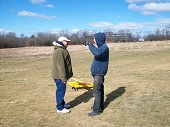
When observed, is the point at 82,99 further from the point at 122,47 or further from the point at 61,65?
the point at 122,47

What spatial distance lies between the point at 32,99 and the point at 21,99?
402 mm

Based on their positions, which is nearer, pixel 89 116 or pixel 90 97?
pixel 89 116

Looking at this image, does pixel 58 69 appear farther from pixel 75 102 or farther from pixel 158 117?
pixel 158 117

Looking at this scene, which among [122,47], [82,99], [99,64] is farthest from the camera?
[122,47]

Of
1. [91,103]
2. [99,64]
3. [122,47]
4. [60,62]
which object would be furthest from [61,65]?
[122,47]

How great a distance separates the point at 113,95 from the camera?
10.1m

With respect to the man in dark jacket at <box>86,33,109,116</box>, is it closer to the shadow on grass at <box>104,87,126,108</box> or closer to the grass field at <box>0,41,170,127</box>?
the grass field at <box>0,41,170,127</box>

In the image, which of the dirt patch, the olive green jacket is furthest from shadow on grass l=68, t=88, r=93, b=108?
the dirt patch

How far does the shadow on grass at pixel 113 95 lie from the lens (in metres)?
9.22

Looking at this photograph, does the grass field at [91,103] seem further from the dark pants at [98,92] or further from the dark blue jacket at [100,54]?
the dark blue jacket at [100,54]

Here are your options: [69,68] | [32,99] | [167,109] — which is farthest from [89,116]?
[32,99]

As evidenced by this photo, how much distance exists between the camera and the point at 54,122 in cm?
760

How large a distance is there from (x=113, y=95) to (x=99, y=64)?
2.64 m

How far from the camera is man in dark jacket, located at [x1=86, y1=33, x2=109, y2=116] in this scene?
24.7ft
